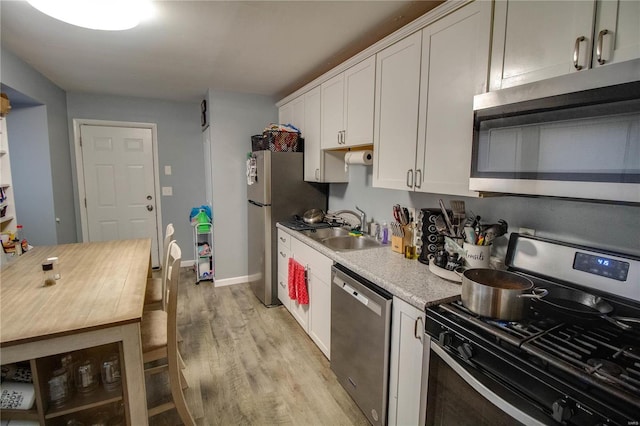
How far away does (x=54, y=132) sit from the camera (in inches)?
132

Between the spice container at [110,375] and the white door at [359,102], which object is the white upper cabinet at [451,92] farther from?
the spice container at [110,375]

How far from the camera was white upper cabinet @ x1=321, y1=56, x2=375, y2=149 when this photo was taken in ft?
7.18

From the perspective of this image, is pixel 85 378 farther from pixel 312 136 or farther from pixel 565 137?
pixel 312 136

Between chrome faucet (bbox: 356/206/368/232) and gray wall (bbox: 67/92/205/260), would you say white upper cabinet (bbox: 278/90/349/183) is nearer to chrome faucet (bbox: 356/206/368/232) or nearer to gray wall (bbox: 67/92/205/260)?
chrome faucet (bbox: 356/206/368/232)

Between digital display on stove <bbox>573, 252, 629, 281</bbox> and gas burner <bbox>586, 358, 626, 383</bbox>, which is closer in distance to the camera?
gas burner <bbox>586, 358, 626, 383</bbox>

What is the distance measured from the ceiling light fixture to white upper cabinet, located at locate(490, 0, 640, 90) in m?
1.79

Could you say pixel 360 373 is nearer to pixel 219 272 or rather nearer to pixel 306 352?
pixel 306 352

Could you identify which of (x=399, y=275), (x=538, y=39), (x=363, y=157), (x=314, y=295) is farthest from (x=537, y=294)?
(x=314, y=295)

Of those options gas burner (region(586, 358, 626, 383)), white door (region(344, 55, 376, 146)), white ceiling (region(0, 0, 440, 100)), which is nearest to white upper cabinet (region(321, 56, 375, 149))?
white door (region(344, 55, 376, 146))

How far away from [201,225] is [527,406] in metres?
3.69

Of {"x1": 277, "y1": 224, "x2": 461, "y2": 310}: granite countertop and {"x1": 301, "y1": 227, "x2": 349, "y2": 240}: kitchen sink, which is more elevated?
{"x1": 301, "y1": 227, "x2": 349, "y2": 240}: kitchen sink

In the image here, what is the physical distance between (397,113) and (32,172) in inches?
142

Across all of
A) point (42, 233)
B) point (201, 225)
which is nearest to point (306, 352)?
point (201, 225)

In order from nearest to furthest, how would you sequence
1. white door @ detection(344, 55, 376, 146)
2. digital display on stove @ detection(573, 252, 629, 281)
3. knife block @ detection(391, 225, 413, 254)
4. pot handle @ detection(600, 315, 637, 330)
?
pot handle @ detection(600, 315, 637, 330), digital display on stove @ detection(573, 252, 629, 281), knife block @ detection(391, 225, 413, 254), white door @ detection(344, 55, 376, 146)
